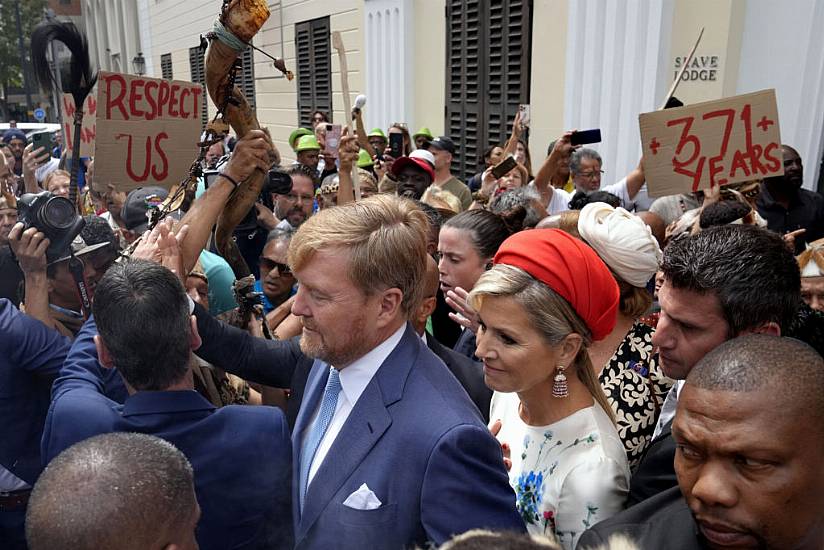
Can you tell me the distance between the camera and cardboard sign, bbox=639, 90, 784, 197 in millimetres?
3402

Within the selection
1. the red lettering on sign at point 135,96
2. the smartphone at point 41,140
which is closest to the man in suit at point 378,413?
the red lettering on sign at point 135,96

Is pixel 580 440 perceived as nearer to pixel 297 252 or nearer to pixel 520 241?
pixel 520 241

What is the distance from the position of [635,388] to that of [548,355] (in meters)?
0.54

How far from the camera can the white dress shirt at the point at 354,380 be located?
1.75 metres

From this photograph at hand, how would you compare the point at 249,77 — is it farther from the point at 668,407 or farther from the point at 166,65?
the point at 668,407

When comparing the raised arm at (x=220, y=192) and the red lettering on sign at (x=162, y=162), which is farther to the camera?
the red lettering on sign at (x=162, y=162)

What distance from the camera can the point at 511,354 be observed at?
1.85 m

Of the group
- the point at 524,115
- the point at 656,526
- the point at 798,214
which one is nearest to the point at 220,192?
the point at 656,526

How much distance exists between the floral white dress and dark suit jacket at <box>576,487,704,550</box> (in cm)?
22

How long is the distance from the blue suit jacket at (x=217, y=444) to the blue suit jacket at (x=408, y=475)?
25 cm

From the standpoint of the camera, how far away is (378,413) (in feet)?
5.37

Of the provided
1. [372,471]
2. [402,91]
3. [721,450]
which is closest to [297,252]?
[372,471]

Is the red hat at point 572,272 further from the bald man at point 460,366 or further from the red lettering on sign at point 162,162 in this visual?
the red lettering on sign at point 162,162

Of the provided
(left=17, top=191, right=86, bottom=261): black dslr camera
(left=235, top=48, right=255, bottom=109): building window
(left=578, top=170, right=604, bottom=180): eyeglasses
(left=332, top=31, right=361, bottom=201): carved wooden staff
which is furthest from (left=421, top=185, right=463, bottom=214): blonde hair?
(left=235, top=48, right=255, bottom=109): building window
